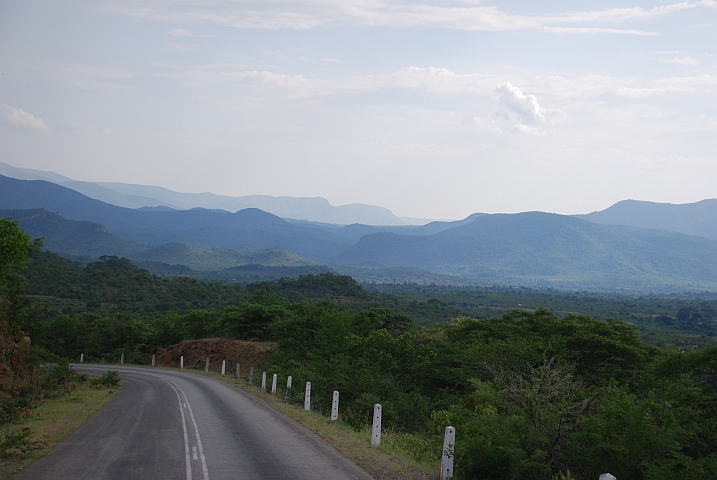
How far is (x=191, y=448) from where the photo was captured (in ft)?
40.3

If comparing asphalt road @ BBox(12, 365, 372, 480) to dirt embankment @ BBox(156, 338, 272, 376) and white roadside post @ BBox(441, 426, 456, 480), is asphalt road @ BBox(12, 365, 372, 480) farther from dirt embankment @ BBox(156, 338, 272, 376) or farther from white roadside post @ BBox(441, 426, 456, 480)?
dirt embankment @ BBox(156, 338, 272, 376)

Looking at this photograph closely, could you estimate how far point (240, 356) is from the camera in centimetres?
4094

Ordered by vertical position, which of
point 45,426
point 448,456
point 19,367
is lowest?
point 19,367

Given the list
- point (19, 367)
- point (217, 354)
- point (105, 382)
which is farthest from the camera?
point (217, 354)

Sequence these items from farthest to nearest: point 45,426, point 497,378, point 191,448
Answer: point 45,426, point 191,448, point 497,378

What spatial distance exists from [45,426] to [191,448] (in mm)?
4783

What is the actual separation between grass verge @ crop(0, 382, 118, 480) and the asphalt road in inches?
9.8

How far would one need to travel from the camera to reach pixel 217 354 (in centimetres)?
4400

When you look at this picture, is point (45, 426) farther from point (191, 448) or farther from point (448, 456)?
point (448, 456)

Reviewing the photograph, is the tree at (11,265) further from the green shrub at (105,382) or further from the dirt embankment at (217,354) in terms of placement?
the dirt embankment at (217,354)

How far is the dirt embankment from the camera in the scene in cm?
3916

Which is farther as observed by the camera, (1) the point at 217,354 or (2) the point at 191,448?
(1) the point at 217,354

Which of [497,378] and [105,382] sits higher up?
[497,378]

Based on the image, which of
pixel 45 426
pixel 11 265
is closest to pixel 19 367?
pixel 11 265
